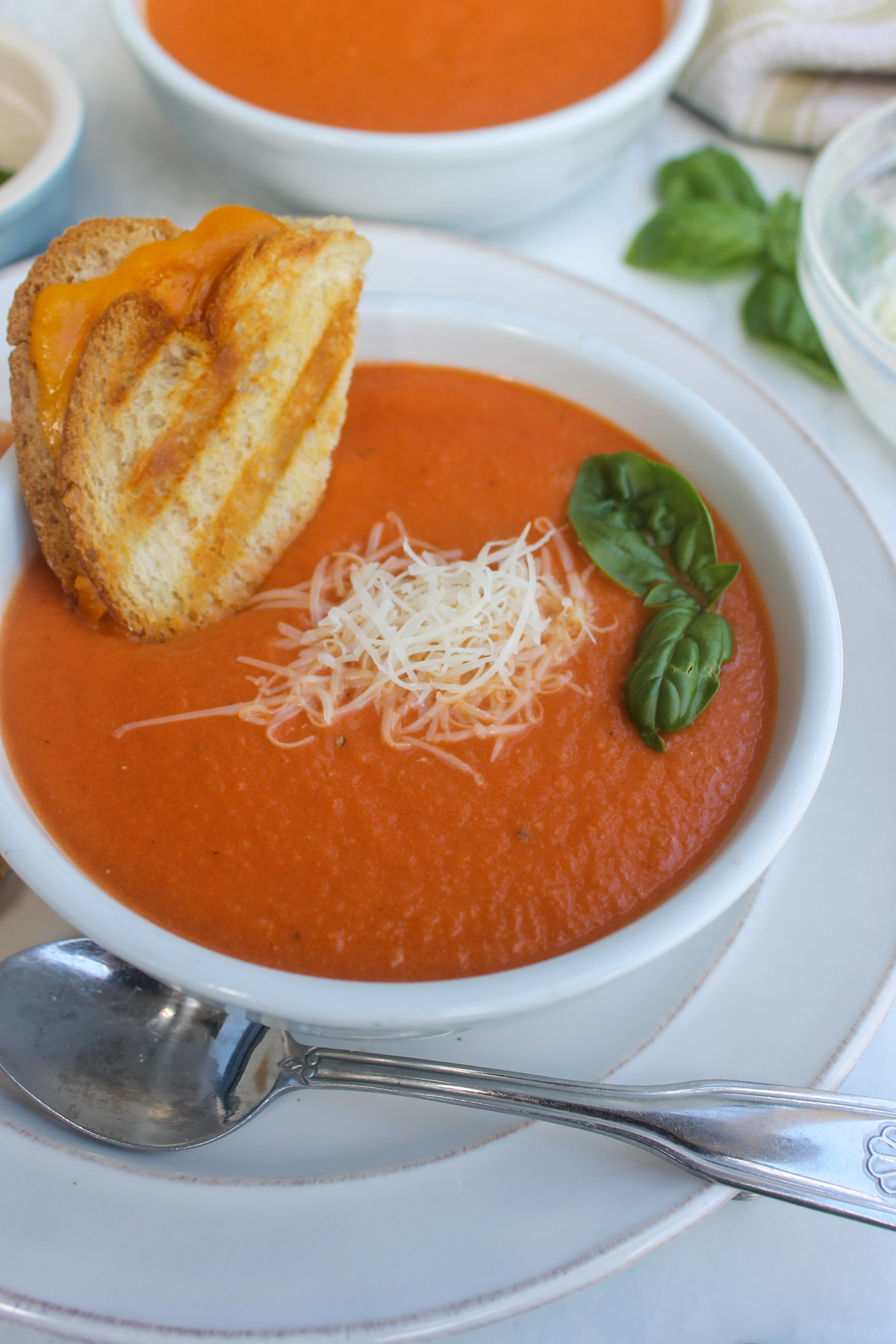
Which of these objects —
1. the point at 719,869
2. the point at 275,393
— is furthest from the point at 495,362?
the point at 719,869

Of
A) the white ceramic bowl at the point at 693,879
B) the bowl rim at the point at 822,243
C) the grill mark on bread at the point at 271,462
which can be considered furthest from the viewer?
the bowl rim at the point at 822,243

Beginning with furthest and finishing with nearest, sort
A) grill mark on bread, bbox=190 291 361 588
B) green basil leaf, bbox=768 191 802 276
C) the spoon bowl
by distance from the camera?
green basil leaf, bbox=768 191 802 276 < grill mark on bread, bbox=190 291 361 588 < the spoon bowl

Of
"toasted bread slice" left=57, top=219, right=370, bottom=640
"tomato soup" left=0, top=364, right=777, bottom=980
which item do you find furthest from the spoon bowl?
"toasted bread slice" left=57, top=219, right=370, bottom=640

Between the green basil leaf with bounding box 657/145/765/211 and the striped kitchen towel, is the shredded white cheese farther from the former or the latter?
the striped kitchen towel

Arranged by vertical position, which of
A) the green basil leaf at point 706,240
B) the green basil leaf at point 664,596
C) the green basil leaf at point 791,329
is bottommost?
the green basil leaf at point 664,596

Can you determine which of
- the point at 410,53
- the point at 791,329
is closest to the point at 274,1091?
the point at 791,329

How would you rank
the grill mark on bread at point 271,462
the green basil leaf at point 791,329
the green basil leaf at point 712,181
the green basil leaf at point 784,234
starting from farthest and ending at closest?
the green basil leaf at point 712,181
the green basil leaf at point 784,234
the green basil leaf at point 791,329
the grill mark on bread at point 271,462

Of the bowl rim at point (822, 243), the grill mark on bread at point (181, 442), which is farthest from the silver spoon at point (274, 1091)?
the bowl rim at point (822, 243)

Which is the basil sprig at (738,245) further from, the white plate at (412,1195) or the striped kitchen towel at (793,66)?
the white plate at (412,1195)
